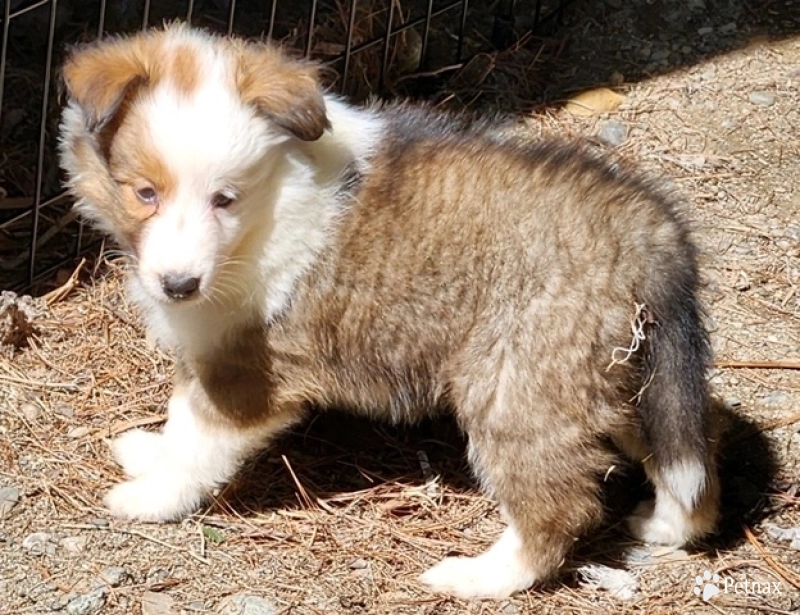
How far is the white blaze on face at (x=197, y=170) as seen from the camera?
10.9ft

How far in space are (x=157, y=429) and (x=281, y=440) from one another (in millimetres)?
386

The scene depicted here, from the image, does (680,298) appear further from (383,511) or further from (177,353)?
(177,353)

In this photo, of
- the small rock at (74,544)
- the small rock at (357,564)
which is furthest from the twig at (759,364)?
the small rock at (74,544)

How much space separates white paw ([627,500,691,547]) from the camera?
12.6 feet

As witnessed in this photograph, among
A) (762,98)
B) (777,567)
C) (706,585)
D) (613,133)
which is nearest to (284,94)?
(706,585)

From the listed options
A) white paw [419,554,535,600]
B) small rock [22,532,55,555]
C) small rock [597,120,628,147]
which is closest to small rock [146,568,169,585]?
small rock [22,532,55,555]

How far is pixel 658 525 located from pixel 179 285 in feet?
5.15

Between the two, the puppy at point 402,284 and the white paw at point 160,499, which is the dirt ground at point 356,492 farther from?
the puppy at point 402,284

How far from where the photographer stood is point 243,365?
3711mm

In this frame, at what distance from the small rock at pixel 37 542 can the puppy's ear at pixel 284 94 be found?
132 centimetres

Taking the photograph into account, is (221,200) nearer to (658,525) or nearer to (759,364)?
(658,525)

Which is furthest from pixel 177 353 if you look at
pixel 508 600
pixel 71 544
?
pixel 508 600

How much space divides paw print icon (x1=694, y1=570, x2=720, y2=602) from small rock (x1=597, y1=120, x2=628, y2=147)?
6.87ft

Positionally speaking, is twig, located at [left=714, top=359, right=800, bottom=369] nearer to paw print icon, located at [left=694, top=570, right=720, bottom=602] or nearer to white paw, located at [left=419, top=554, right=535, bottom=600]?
paw print icon, located at [left=694, top=570, right=720, bottom=602]
